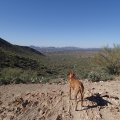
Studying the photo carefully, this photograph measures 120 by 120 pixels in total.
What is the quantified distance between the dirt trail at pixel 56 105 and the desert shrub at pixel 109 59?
12.2 m

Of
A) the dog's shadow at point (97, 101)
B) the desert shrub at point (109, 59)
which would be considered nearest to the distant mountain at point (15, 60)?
the desert shrub at point (109, 59)

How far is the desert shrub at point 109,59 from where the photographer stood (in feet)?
89.1

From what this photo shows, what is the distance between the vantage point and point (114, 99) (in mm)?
12961

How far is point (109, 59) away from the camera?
28078 mm

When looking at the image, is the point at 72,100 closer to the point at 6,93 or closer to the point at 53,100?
the point at 53,100

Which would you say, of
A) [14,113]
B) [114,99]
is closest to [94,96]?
[114,99]

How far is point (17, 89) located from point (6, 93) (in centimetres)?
95

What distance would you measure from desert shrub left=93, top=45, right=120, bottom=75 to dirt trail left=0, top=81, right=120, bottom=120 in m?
12.2

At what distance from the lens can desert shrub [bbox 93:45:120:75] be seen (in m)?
27.2

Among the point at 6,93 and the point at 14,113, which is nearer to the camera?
the point at 14,113

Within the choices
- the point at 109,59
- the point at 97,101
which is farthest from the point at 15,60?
the point at 97,101

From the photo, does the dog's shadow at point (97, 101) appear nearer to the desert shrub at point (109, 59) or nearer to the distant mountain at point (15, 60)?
the desert shrub at point (109, 59)

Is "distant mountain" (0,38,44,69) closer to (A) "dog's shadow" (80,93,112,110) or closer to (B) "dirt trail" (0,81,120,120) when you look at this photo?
(B) "dirt trail" (0,81,120,120)

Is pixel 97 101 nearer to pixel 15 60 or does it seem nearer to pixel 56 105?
pixel 56 105
